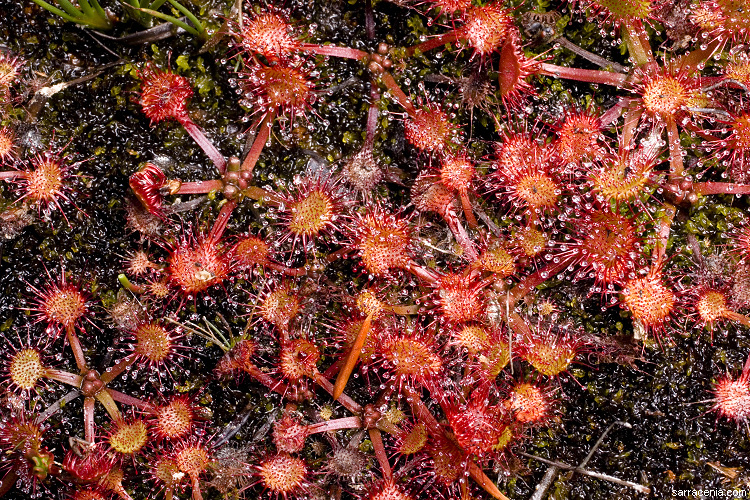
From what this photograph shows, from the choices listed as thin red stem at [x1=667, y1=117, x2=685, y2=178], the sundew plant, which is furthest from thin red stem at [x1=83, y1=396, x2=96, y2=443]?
thin red stem at [x1=667, y1=117, x2=685, y2=178]

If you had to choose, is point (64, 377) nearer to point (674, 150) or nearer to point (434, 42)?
point (434, 42)

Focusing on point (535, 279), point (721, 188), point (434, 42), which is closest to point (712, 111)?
point (721, 188)

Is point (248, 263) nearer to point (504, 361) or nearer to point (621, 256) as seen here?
point (504, 361)

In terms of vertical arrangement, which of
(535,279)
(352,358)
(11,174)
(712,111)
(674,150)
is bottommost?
(352,358)

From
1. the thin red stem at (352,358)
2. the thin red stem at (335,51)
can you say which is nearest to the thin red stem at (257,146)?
the thin red stem at (335,51)

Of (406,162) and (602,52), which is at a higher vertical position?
(602,52)

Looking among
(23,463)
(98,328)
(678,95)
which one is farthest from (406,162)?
(23,463)

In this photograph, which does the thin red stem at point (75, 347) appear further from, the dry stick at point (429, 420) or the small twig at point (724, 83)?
the small twig at point (724, 83)

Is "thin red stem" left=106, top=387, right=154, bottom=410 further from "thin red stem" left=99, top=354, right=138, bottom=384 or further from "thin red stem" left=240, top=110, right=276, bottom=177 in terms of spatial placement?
"thin red stem" left=240, top=110, right=276, bottom=177
